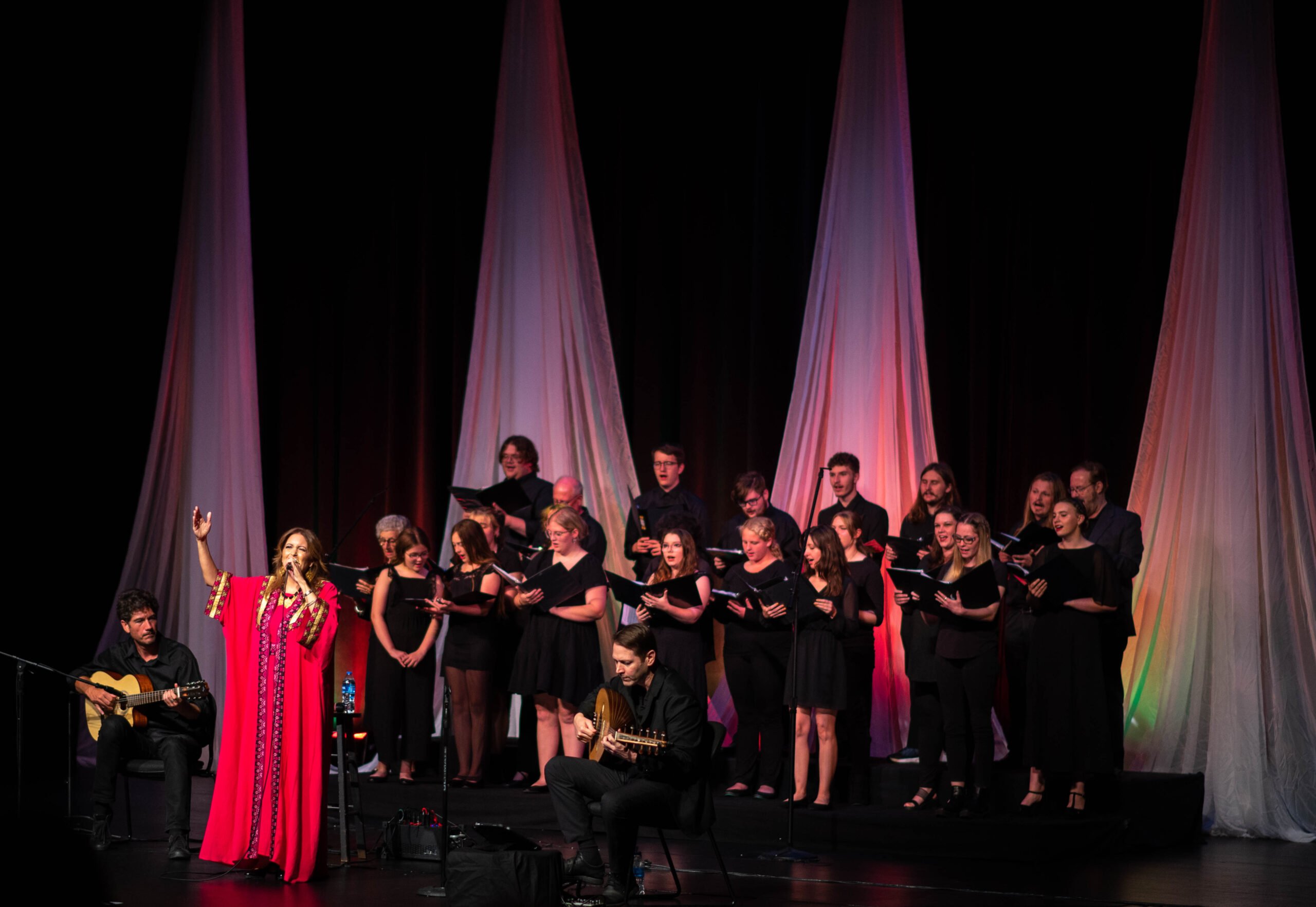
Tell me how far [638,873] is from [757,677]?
Result: 1.49m

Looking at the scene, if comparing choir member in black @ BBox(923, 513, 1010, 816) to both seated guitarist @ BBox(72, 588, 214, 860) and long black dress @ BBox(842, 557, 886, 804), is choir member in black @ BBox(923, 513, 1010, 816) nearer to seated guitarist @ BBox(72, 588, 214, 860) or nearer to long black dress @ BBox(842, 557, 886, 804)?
long black dress @ BBox(842, 557, 886, 804)

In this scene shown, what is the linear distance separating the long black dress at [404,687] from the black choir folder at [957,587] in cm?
234

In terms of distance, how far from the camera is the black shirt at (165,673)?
579cm

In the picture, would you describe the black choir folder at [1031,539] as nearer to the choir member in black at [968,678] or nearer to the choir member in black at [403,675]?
the choir member in black at [968,678]

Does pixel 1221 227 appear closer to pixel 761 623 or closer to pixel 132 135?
pixel 761 623

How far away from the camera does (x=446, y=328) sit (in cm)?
886

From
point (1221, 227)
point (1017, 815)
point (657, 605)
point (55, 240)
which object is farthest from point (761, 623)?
point (55, 240)

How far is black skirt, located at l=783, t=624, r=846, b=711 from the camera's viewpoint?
590cm

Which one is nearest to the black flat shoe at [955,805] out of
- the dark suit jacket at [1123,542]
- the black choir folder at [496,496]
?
the dark suit jacket at [1123,542]

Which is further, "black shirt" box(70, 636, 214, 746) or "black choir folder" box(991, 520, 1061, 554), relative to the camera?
"black shirt" box(70, 636, 214, 746)

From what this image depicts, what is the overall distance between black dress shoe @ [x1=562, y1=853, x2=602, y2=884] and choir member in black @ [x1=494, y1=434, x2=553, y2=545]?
8.11 feet

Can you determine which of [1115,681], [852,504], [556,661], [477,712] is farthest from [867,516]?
[477,712]

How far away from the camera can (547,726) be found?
6.36m

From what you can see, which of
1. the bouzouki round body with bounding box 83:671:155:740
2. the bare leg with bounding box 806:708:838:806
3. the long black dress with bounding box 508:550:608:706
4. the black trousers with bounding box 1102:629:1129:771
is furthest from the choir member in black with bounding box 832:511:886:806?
the bouzouki round body with bounding box 83:671:155:740
